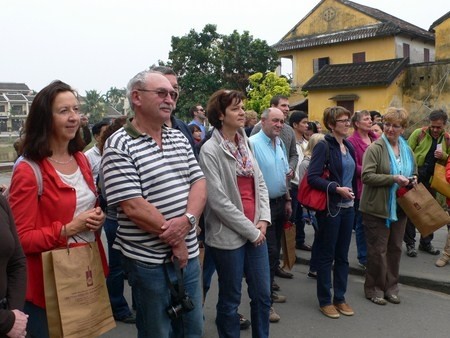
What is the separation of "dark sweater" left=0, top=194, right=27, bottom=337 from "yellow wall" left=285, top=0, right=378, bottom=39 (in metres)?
30.5

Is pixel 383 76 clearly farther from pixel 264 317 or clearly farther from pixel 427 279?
pixel 264 317

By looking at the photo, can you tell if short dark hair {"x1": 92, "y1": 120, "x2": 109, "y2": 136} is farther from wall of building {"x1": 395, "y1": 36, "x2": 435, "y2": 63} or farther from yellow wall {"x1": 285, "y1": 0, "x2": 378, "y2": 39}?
yellow wall {"x1": 285, "y1": 0, "x2": 378, "y2": 39}

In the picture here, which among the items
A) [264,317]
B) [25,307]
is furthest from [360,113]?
[25,307]

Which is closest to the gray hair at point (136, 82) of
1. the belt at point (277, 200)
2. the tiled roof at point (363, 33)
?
the belt at point (277, 200)

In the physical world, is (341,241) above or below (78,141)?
below

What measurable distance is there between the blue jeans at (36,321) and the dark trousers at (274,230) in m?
2.14

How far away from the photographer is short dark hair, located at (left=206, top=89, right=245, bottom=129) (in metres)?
3.41

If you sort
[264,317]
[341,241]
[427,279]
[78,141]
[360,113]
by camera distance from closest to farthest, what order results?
[78,141] → [264,317] → [341,241] → [427,279] → [360,113]

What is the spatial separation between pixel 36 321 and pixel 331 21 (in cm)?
3209

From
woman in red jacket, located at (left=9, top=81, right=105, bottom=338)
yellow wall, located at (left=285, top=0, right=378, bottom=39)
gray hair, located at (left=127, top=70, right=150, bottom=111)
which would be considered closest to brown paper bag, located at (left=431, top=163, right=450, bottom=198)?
gray hair, located at (left=127, top=70, right=150, bottom=111)

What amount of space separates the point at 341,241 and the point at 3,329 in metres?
3.21

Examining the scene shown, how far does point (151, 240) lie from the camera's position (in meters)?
2.50

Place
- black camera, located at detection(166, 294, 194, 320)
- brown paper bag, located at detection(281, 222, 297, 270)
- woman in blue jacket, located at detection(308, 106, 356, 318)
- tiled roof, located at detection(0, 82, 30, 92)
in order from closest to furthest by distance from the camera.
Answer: black camera, located at detection(166, 294, 194, 320) < woman in blue jacket, located at detection(308, 106, 356, 318) < brown paper bag, located at detection(281, 222, 297, 270) < tiled roof, located at detection(0, 82, 30, 92)

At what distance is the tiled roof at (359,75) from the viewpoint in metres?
21.2
